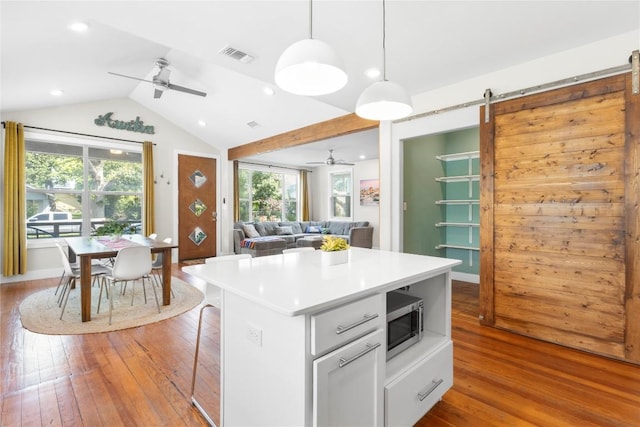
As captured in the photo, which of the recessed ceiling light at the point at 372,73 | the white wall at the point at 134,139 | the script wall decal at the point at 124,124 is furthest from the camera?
the script wall decal at the point at 124,124

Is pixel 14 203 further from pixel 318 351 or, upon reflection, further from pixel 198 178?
pixel 318 351

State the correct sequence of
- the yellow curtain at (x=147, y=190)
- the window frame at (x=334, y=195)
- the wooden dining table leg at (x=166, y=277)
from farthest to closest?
the window frame at (x=334, y=195) → the yellow curtain at (x=147, y=190) → the wooden dining table leg at (x=166, y=277)

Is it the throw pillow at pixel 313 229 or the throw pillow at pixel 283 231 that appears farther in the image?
the throw pillow at pixel 313 229

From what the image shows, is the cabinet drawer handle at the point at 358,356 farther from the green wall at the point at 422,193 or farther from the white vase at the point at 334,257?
the green wall at the point at 422,193

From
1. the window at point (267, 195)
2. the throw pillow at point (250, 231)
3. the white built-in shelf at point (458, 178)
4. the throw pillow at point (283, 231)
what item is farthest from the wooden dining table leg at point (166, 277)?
the window at point (267, 195)

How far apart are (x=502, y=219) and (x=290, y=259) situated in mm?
2156

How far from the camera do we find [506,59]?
278cm

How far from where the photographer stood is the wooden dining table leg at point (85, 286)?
10.2ft

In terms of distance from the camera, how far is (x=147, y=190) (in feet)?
19.7

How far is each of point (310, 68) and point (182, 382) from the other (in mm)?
2170

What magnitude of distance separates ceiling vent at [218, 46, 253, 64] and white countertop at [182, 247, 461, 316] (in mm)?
2033

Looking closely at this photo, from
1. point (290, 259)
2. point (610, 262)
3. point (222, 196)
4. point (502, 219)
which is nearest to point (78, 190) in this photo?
point (222, 196)

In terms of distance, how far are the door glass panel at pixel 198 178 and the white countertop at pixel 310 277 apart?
17.6 feet

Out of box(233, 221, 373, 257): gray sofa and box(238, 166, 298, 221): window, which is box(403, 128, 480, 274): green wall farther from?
box(238, 166, 298, 221): window
